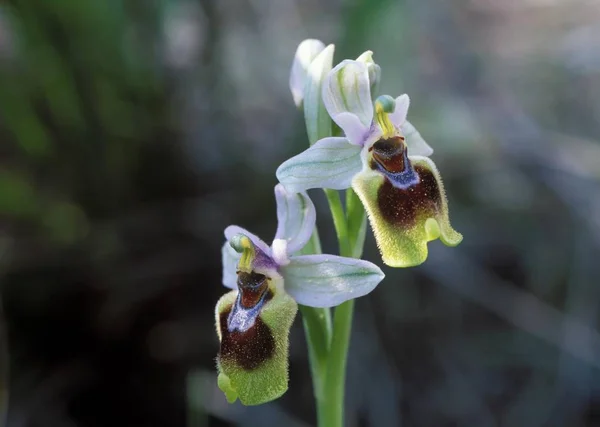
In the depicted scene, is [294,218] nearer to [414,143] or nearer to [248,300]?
[248,300]

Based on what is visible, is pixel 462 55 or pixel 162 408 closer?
pixel 162 408

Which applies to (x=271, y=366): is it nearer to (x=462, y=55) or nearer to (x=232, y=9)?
(x=232, y=9)

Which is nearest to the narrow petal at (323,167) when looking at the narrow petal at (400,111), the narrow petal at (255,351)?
the narrow petal at (400,111)

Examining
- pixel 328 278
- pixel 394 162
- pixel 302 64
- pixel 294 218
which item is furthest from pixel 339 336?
pixel 302 64

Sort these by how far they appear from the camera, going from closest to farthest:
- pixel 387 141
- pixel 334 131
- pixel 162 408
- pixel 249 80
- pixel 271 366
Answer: pixel 271 366 < pixel 387 141 < pixel 334 131 < pixel 162 408 < pixel 249 80

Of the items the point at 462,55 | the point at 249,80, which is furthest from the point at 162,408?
the point at 462,55

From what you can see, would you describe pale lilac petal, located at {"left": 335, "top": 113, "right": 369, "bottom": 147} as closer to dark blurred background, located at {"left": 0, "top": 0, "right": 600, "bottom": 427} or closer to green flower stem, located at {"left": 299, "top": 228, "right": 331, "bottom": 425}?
green flower stem, located at {"left": 299, "top": 228, "right": 331, "bottom": 425}

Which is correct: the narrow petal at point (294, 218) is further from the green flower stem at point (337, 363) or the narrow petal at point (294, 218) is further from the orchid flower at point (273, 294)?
the green flower stem at point (337, 363)
